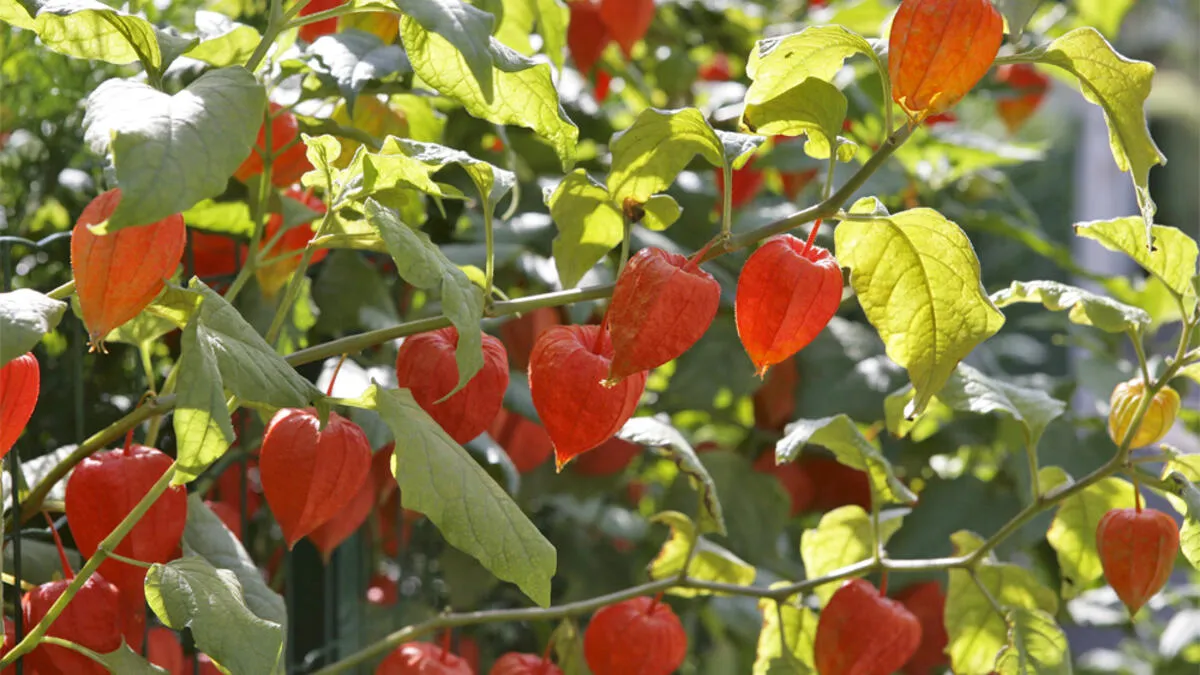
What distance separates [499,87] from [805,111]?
133 mm

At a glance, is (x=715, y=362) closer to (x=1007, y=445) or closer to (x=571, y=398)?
(x=1007, y=445)

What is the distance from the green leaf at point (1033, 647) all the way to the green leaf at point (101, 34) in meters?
0.51

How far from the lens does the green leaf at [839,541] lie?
80 centimetres

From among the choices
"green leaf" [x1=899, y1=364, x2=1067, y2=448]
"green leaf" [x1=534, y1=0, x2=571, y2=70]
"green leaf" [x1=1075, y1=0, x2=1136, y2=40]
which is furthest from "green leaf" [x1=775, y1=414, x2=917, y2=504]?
"green leaf" [x1=1075, y1=0, x2=1136, y2=40]

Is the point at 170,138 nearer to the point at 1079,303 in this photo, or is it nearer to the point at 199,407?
the point at 199,407

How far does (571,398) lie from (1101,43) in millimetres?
264

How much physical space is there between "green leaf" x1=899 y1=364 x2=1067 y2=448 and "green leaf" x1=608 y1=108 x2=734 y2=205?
0.24 metres

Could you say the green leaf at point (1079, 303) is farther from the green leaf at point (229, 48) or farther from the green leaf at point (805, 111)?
the green leaf at point (229, 48)

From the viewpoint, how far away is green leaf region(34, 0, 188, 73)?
1.54ft

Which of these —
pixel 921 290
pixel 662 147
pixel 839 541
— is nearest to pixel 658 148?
pixel 662 147

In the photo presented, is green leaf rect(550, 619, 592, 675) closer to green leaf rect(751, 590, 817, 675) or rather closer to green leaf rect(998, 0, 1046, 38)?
green leaf rect(751, 590, 817, 675)

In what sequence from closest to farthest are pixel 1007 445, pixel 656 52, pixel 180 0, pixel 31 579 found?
pixel 31 579 → pixel 180 0 → pixel 1007 445 → pixel 656 52

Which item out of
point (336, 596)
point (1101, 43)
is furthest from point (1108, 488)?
point (336, 596)

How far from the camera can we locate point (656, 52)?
1.37 meters
